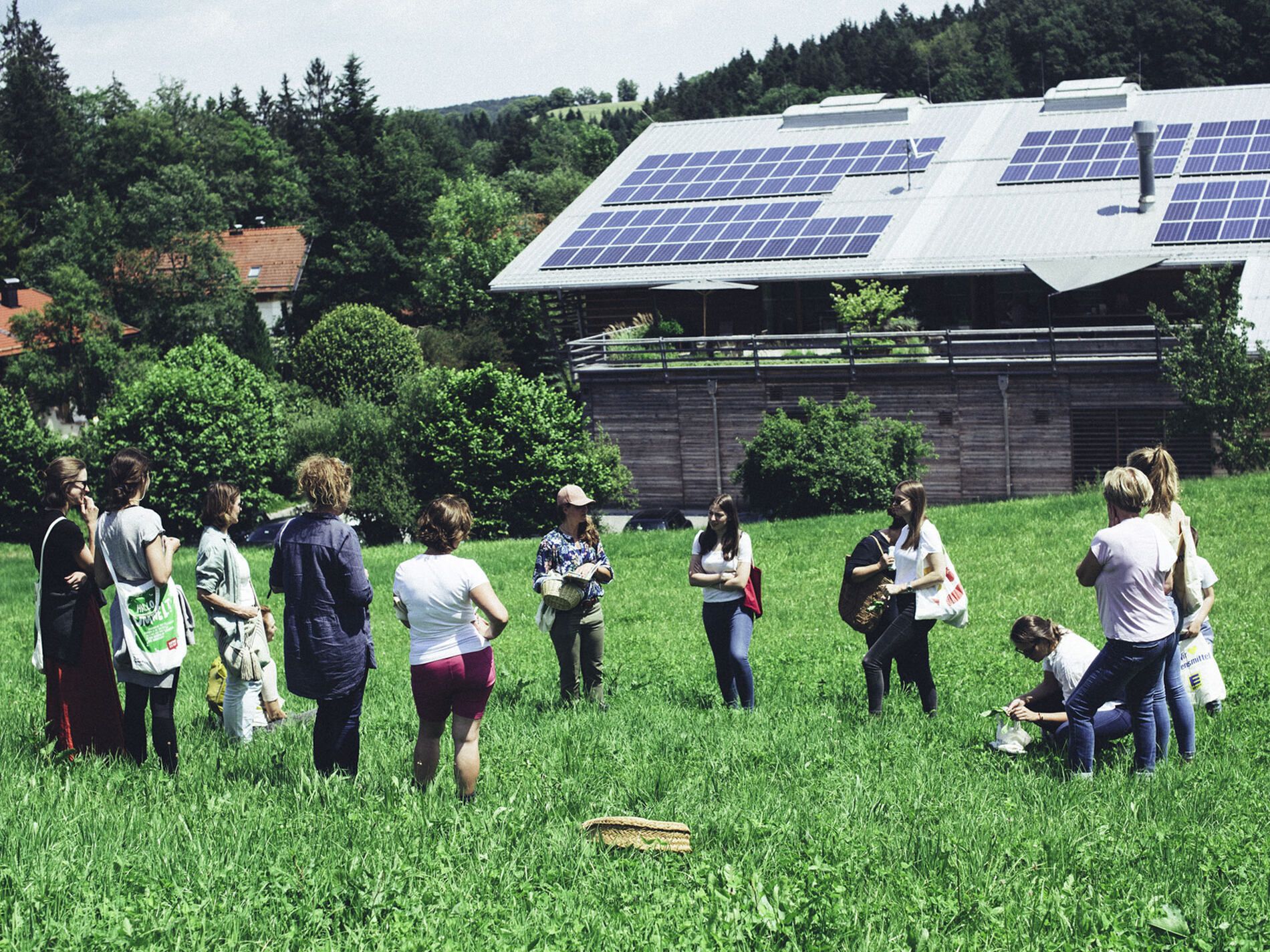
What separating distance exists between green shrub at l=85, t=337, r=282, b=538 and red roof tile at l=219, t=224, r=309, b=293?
3335cm

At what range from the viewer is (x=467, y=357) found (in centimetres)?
5000

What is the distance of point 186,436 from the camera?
36688 millimetres

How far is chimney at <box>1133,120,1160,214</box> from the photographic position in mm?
35656

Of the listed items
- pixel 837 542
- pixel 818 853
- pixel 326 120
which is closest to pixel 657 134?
pixel 326 120

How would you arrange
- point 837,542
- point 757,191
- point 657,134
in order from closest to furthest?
point 837,542
point 757,191
point 657,134

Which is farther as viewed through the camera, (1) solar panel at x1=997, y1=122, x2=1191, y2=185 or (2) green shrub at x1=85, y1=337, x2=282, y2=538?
(1) solar panel at x1=997, y1=122, x2=1191, y2=185

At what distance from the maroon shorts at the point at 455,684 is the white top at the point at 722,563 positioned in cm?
316

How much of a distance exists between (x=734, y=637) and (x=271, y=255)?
224 ft

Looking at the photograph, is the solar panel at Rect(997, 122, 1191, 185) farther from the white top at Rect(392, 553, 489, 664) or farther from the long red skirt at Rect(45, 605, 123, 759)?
the long red skirt at Rect(45, 605, 123, 759)

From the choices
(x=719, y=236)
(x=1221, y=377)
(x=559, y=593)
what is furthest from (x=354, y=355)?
(x=559, y=593)

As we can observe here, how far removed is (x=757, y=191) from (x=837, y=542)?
21442 millimetres

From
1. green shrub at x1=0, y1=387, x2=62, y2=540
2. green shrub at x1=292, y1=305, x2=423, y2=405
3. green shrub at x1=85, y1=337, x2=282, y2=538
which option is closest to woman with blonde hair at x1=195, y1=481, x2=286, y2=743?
green shrub at x1=85, y1=337, x2=282, y2=538

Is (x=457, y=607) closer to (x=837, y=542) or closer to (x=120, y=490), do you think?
(x=120, y=490)

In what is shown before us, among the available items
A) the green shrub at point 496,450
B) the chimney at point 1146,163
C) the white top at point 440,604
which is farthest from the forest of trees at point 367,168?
the white top at point 440,604
